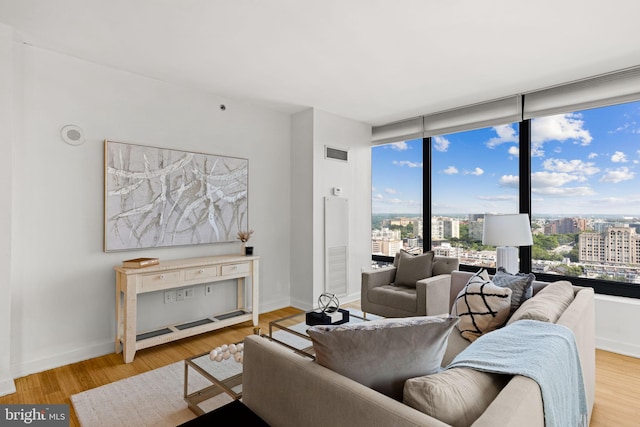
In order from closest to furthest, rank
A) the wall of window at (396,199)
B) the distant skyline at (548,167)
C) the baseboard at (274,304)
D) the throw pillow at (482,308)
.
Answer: the throw pillow at (482,308) → the distant skyline at (548,167) → the baseboard at (274,304) → the wall of window at (396,199)

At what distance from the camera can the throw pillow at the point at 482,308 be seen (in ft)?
7.09

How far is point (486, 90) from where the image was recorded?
11.9 feet

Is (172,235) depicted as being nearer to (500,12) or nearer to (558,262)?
(500,12)

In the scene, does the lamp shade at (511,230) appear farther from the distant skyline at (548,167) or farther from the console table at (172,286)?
the console table at (172,286)

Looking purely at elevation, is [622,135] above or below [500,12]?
below

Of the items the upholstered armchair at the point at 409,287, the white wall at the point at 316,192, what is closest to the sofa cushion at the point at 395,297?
the upholstered armchair at the point at 409,287

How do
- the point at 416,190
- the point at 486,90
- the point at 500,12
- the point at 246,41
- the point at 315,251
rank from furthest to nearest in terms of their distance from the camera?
the point at 416,190 → the point at 315,251 → the point at 486,90 → the point at 246,41 → the point at 500,12

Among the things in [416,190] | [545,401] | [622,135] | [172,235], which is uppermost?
[622,135]

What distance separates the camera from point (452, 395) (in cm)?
100

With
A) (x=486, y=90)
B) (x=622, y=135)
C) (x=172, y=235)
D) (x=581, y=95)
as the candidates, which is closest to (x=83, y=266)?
(x=172, y=235)

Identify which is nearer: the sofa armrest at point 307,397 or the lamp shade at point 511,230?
the sofa armrest at point 307,397

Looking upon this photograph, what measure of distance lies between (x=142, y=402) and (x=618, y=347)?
4.06 metres

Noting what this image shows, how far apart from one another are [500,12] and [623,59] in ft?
5.17

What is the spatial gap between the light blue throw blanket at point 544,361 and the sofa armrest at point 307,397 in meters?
0.39
